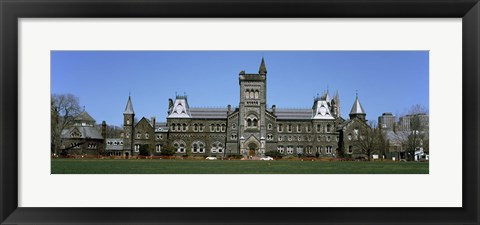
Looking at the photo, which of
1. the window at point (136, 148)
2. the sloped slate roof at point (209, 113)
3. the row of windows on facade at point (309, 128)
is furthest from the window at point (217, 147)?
the window at point (136, 148)

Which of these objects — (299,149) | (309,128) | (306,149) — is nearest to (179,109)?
(299,149)

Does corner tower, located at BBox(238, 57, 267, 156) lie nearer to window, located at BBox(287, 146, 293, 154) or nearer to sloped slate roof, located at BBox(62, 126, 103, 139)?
window, located at BBox(287, 146, 293, 154)

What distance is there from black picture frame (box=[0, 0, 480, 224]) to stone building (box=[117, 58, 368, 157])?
36549mm

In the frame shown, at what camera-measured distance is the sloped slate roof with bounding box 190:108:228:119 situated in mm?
46344

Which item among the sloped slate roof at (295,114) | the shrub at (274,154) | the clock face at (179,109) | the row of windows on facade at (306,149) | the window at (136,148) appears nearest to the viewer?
the shrub at (274,154)

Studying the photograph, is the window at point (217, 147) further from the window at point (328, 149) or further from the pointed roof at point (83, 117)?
the pointed roof at point (83, 117)

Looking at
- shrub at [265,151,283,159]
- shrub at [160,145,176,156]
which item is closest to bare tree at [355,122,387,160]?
shrub at [265,151,283,159]
